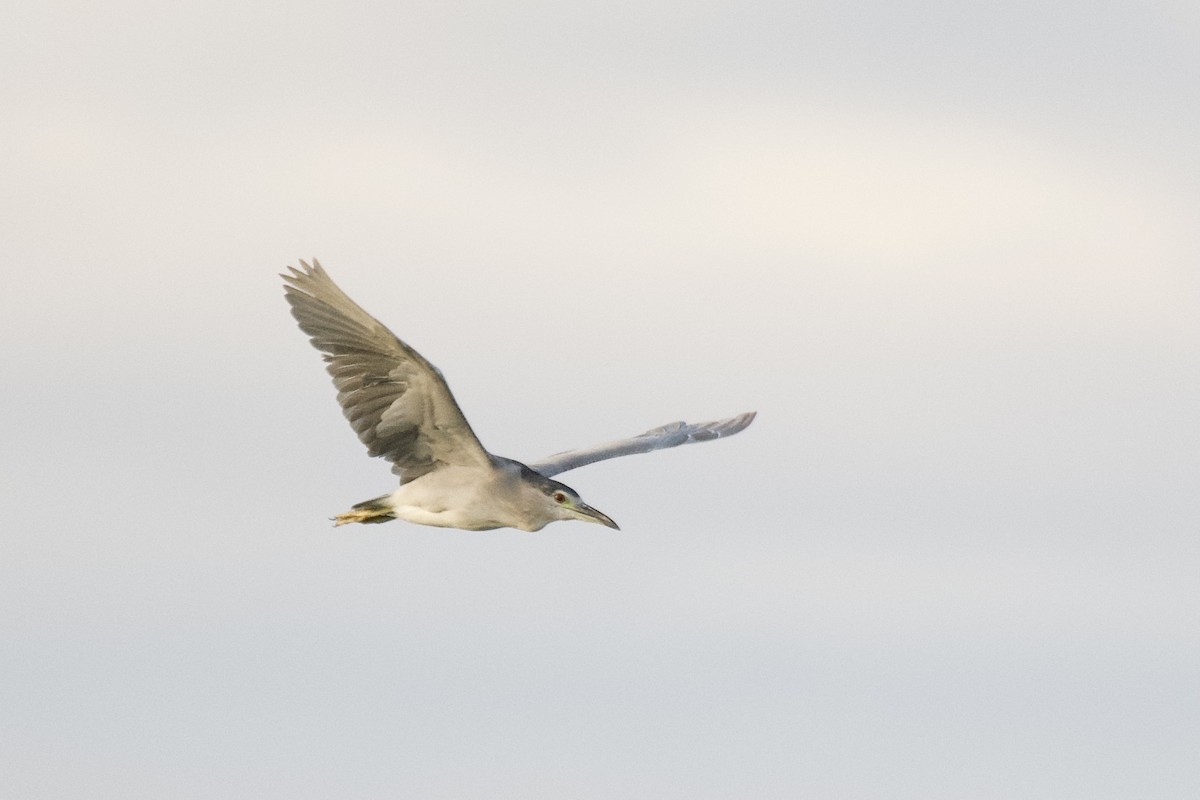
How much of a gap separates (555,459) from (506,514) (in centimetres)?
486

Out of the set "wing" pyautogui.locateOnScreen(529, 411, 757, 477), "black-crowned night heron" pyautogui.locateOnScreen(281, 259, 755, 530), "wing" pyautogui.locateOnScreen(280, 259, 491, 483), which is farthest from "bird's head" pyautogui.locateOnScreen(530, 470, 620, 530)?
"wing" pyautogui.locateOnScreen(529, 411, 757, 477)

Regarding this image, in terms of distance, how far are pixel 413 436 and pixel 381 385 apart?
0.89 meters

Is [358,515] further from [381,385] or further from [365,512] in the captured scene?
[381,385]

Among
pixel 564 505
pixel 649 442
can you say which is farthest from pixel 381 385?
pixel 649 442

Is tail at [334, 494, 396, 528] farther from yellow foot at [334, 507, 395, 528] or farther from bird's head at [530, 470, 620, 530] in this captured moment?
bird's head at [530, 470, 620, 530]

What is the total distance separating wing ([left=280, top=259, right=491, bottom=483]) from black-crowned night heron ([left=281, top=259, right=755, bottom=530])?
0.4 inches

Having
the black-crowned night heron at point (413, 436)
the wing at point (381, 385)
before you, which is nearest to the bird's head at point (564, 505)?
the black-crowned night heron at point (413, 436)

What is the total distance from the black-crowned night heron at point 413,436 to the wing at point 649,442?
337cm

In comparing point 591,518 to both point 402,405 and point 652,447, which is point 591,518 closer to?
point 402,405

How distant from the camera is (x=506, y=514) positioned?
86.1 feet

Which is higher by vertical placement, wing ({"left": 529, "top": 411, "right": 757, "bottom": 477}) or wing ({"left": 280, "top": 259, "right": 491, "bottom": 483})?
wing ({"left": 529, "top": 411, "right": 757, "bottom": 477})

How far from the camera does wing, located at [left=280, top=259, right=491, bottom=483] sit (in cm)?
2495

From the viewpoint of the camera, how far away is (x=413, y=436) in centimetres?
2620

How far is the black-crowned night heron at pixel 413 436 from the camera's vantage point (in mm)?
25078
